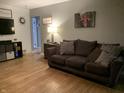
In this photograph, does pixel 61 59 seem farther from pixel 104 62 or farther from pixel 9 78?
pixel 9 78

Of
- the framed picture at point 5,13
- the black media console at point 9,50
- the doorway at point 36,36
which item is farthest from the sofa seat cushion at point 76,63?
the doorway at point 36,36

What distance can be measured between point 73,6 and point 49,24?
145cm

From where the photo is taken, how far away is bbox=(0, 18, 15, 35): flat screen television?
4.53m

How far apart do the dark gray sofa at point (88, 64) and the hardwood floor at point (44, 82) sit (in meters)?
0.17

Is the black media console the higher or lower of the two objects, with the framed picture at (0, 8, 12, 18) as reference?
lower

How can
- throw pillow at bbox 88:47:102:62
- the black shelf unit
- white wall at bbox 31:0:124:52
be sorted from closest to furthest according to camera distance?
throw pillow at bbox 88:47:102:62, white wall at bbox 31:0:124:52, the black shelf unit

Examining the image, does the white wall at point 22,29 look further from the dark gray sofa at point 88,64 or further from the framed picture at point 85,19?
the framed picture at point 85,19

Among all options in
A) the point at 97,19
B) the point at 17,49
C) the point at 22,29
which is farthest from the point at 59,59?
the point at 22,29

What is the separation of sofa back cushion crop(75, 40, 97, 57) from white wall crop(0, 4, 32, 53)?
122 inches

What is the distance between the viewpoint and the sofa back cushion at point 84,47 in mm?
3329

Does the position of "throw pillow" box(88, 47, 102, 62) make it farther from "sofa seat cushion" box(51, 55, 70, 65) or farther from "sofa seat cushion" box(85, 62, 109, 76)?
"sofa seat cushion" box(51, 55, 70, 65)

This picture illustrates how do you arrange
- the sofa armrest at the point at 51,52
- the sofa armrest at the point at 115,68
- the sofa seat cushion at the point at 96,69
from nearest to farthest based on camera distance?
the sofa armrest at the point at 115,68 < the sofa seat cushion at the point at 96,69 < the sofa armrest at the point at 51,52

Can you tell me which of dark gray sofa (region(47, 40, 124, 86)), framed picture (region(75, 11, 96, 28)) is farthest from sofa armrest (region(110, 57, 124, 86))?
framed picture (region(75, 11, 96, 28))

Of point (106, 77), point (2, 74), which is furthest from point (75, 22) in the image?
point (2, 74)
